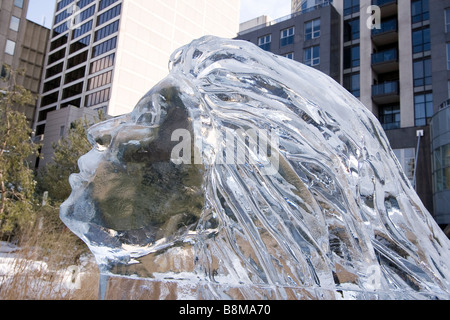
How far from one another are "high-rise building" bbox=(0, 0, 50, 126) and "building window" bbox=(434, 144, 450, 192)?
27011 millimetres

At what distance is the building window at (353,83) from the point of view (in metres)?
23.6

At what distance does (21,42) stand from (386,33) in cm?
3500

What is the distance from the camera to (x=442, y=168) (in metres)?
16.9

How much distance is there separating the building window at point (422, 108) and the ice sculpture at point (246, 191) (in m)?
21.3

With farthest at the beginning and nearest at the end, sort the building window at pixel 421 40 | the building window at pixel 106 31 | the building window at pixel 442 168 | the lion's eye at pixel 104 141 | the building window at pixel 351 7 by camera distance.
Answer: the building window at pixel 106 31 → the building window at pixel 351 7 → the building window at pixel 421 40 → the building window at pixel 442 168 → the lion's eye at pixel 104 141

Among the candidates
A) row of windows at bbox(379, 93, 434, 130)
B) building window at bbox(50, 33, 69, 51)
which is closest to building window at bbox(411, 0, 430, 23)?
row of windows at bbox(379, 93, 434, 130)

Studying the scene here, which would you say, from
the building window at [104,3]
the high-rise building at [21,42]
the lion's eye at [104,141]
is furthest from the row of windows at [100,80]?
the lion's eye at [104,141]

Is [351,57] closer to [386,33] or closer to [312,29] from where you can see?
[386,33]

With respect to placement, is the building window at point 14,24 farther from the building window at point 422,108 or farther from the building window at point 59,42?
the building window at point 422,108

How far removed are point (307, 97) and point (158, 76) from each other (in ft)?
140

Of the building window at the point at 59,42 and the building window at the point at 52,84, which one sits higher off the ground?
the building window at the point at 59,42

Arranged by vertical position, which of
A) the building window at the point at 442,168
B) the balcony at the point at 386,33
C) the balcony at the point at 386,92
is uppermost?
the balcony at the point at 386,33

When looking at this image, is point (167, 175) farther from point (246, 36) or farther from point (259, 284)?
point (246, 36)

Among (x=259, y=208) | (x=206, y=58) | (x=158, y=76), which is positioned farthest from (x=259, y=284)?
(x=158, y=76)
